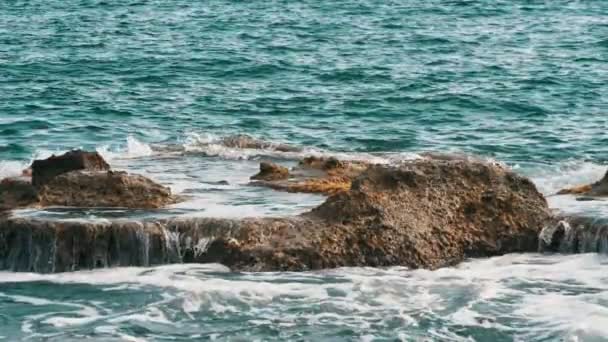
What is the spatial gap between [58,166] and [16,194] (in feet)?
2.21

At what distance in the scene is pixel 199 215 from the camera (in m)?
15.0

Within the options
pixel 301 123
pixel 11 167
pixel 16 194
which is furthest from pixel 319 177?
pixel 301 123

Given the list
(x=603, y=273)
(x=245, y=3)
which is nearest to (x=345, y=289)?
(x=603, y=273)

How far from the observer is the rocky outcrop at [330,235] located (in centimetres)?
1403

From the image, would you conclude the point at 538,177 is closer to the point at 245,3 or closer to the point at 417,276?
the point at 417,276

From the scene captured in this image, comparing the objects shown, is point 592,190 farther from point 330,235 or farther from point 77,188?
point 77,188

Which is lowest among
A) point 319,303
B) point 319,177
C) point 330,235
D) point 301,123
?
point 301,123

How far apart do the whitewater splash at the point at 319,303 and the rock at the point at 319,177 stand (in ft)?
9.79

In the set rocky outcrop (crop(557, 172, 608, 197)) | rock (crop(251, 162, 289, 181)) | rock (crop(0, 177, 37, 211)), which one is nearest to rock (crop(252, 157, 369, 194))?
rock (crop(251, 162, 289, 181))

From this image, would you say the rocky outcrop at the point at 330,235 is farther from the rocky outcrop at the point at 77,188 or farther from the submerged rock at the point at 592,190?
the submerged rock at the point at 592,190

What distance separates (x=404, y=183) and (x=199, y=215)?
8.09 ft

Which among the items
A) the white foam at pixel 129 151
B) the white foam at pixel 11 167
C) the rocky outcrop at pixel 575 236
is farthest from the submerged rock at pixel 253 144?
the rocky outcrop at pixel 575 236

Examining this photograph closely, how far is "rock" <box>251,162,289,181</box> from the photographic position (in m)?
17.6

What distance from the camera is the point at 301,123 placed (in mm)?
24953
